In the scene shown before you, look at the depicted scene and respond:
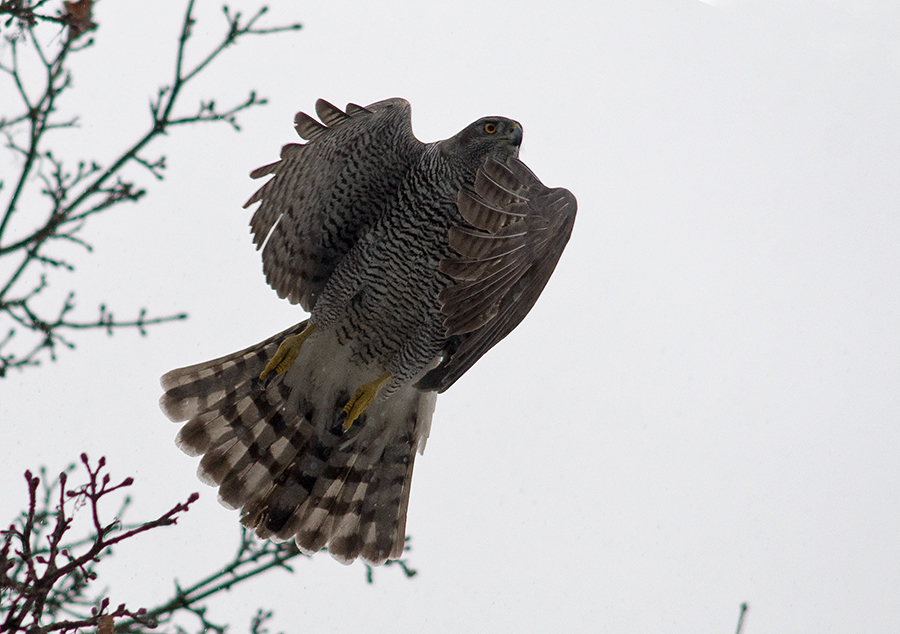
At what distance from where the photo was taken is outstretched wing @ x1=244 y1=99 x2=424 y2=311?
3525mm

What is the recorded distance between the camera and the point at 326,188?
A: 3.67 metres

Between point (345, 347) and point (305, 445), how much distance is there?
0.54 m

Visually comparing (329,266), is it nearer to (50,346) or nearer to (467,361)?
(467,361)

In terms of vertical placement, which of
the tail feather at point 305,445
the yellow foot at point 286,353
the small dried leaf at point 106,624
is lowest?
the small dried leaf at point 106,624

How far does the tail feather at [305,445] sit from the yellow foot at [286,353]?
0.27 feet

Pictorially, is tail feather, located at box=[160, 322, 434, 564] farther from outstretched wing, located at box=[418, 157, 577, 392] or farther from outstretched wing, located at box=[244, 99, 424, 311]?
outstretched wing, located at box=[418, 157, 577, 392]

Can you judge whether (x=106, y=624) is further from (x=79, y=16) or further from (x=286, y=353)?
(x=286, y=353)

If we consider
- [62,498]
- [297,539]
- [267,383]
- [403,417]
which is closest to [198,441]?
[267,383]

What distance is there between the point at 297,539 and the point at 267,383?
31.1 inches

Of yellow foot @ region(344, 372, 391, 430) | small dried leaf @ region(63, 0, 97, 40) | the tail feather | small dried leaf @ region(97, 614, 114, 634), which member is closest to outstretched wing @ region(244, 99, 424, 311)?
the tail feather

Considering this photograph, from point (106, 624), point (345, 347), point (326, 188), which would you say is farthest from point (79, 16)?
point (345, 347)

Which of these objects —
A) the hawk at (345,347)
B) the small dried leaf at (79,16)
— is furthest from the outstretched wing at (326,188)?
the small dried leaf at (79,16)

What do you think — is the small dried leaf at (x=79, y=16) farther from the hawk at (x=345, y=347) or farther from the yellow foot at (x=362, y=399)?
the yellow foot at (x=362, y=399)

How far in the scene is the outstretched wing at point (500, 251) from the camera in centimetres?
288
